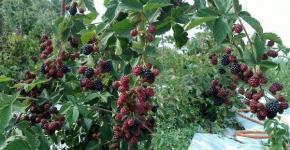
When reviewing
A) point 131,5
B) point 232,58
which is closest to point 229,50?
point 232,58

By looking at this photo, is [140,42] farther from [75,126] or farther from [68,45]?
[75,126]

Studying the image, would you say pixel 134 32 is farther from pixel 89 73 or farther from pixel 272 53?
pixel 272 53

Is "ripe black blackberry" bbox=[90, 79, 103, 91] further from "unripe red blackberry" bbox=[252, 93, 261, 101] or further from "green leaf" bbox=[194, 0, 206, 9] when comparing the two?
"unripe red blackberry" bbox=[252, 93, 261, 101]

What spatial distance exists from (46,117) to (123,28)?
378 millimetres

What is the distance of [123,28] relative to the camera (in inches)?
50.2

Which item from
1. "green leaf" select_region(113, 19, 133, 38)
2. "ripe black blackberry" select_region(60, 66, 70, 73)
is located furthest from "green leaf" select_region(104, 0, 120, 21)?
"ripe black blackberry" select_region(60, 66, 70, 73)

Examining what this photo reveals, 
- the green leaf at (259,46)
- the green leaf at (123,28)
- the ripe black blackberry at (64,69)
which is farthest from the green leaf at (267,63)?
the ripe black blackberry at (64,69)

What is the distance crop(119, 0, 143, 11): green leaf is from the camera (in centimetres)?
119

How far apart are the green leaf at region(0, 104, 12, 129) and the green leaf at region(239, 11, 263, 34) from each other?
656 mm

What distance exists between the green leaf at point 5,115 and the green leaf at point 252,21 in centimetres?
Answer: 66

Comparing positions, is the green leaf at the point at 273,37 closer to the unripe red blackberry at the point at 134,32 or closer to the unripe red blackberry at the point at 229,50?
the unripe red blackberry at the point at 229,50

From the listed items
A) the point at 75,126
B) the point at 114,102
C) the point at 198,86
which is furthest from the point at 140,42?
the point at 198,86

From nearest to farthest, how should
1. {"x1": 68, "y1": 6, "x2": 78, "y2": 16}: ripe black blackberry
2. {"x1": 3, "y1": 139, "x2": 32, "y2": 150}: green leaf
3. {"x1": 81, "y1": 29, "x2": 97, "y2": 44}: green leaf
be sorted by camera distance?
{"x1": 3, "y1": 139, "x2": 32, "y2": 150}: green leaf, {"x1": 81, "y1": 29, "x2": 97, "y2": 44}: green leaf, {"x1": 68, "y1": 6, "x2": 78, "y2": 16}: ripe black blackberry

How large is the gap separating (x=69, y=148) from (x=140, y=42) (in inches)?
27.2
